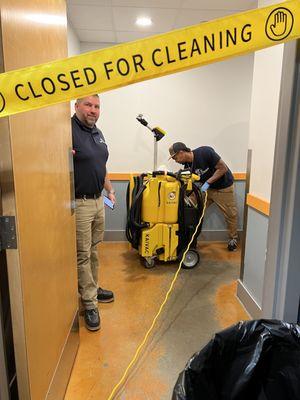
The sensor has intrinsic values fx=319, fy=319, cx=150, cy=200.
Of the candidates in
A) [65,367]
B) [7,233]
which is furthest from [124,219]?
[7,233]

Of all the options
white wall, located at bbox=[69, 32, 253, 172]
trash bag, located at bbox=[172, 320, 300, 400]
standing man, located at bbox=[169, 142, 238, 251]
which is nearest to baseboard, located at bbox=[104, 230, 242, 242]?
standing man, located at bbox=[169, 142, 238, 251]

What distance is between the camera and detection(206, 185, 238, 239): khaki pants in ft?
12.4

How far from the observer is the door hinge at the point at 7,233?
978 millimetres

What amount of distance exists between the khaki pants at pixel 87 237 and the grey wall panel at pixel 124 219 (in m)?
1.71

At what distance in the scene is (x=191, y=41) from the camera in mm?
863

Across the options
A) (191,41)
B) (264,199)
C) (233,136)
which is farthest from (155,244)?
(191,41)

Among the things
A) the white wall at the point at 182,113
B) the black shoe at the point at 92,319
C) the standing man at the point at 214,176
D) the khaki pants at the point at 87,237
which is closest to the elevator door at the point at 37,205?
the khaki pants at the point at 87,237

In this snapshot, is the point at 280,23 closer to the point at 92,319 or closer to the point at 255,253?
the point at 255,253

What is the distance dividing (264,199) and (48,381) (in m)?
1.69

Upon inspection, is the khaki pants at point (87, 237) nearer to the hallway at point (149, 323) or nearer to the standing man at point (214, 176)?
the hallway at point (149, 323)

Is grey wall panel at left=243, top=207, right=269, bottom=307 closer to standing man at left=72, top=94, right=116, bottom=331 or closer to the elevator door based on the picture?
standing man at left=72, top=94, right=116, bottom=331

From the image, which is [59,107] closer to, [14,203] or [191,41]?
[14,203]

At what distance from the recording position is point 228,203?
151 inches

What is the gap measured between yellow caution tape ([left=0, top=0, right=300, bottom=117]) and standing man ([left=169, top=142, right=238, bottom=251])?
2529mm
